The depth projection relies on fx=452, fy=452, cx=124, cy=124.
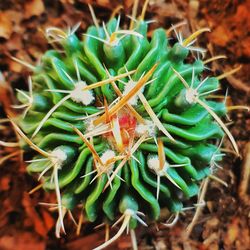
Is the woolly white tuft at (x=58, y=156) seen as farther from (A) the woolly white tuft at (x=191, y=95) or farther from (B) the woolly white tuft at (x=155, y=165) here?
(A) the woolly white tuft at (x=191, y=95)

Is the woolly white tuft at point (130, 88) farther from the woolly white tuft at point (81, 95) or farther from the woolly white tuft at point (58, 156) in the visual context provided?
the woolly white tuft at point (58, 156)

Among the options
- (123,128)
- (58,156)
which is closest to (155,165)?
(123,128)

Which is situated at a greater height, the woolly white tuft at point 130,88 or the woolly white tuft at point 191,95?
the woolly white tuft at point 130,88

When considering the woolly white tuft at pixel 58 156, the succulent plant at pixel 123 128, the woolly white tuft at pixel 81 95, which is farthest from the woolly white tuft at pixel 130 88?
the woolly white tuft at pixel 58 156

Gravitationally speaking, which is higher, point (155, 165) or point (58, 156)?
point (58, 156)

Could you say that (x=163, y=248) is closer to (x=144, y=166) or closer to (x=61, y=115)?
(x=144, y=166)

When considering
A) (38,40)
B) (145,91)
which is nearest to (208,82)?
(145,91)

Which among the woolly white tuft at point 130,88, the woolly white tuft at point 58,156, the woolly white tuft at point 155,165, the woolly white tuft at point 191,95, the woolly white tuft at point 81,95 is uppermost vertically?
the woolly white tuft at point 81,95

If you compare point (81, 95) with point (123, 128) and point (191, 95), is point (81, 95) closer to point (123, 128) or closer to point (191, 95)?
point (123, 128)
